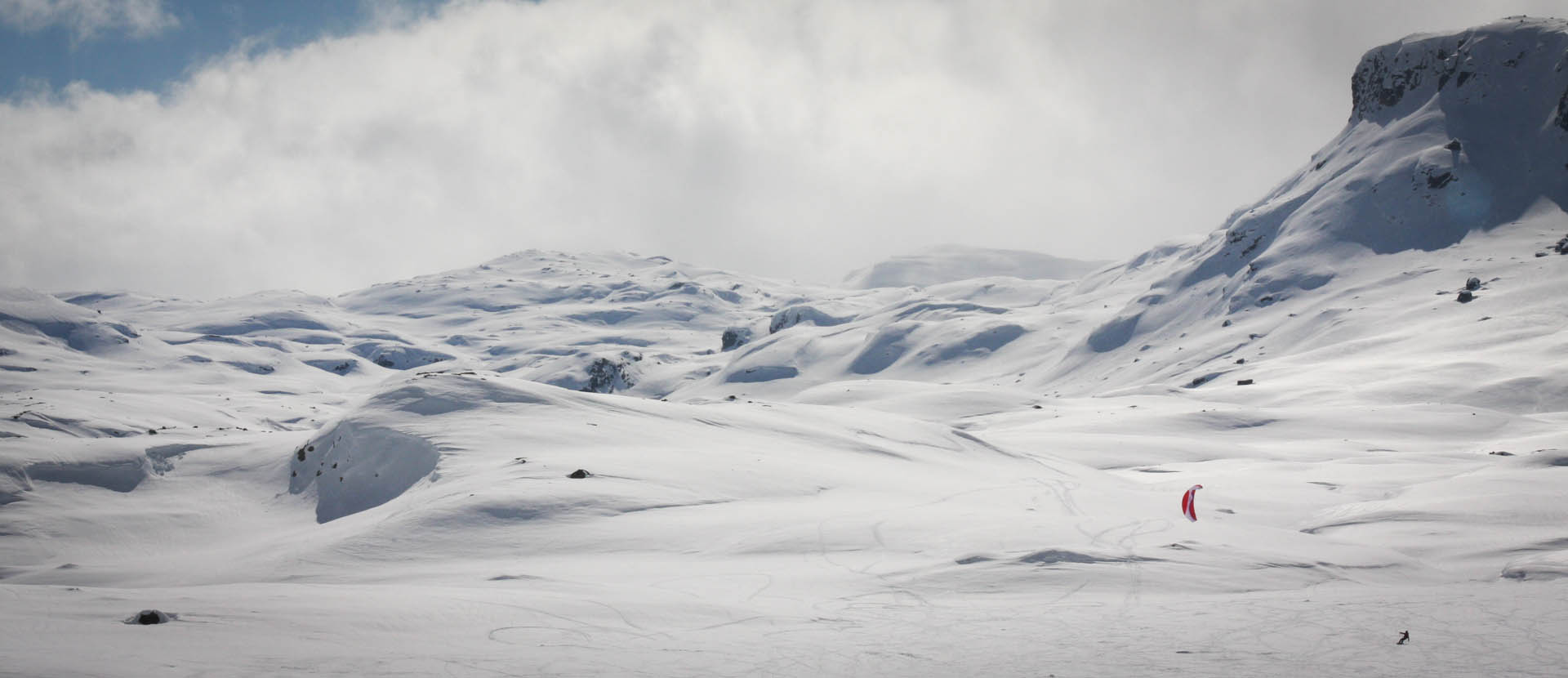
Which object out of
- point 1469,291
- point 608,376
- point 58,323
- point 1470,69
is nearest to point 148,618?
point 1469,291

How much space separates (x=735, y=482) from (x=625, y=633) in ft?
33.9

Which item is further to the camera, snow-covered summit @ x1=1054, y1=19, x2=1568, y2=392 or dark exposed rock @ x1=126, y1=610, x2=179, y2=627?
snow-covered summit @ x1=1054, y1=19, x2=1568, y2=392

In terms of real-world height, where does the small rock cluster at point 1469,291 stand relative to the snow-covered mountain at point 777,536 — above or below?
above

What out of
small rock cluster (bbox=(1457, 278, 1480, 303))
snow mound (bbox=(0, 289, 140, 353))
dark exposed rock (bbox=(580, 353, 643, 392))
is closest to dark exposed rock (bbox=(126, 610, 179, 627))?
small rock cluster (bbox=(1457, 278, 1480, 303))

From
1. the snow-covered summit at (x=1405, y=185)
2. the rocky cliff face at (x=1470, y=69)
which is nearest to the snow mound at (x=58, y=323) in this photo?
the snow-covered summit at (x=1405, y=185)

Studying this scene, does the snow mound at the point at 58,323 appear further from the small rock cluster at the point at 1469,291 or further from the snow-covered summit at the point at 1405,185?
the small rock cluster at the point at 1469,291

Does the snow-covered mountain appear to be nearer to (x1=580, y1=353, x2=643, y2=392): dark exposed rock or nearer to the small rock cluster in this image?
the small rock cluster

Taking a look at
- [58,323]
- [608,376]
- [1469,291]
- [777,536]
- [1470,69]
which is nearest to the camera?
[777,536]

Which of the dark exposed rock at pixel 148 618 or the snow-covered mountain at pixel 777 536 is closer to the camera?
the dark exposed rock at pixel 148 618

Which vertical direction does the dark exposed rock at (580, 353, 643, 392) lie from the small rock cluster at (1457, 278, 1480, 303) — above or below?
below

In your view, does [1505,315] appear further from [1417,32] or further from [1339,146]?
[1417,32]

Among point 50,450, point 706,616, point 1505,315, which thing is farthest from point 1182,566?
point 1505,315

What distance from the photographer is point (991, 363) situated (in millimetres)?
125688

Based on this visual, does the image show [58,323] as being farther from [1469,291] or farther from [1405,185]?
[1405,185]
